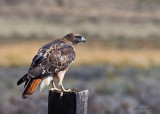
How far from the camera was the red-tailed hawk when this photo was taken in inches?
243

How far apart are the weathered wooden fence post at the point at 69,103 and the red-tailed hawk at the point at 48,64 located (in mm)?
636

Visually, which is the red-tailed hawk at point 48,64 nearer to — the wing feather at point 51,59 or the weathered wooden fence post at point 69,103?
the wing feather at point 51,59

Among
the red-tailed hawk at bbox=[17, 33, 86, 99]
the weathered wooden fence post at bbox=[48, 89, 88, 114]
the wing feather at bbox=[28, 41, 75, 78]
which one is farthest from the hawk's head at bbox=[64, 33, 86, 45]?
the weathered wooden fence post at bbox=[48, 89, 88, 114]

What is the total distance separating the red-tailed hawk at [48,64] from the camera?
6172 millimetres

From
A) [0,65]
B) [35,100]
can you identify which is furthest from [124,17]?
[35,100]

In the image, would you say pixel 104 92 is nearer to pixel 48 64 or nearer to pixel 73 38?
pixel 73 38

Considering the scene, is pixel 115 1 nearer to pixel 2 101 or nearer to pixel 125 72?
pixel 125 72

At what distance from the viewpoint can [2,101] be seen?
37.5ft

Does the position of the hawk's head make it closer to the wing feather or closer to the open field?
the wing feather

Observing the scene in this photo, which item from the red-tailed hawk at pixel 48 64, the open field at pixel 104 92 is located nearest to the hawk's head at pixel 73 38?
the red-tailed hawk at pixel 48 64

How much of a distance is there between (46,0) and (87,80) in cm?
7134

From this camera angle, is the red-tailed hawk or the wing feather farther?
the wing feather

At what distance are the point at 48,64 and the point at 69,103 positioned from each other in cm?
126

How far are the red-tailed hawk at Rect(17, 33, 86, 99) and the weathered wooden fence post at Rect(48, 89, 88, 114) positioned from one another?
64 centimetres
